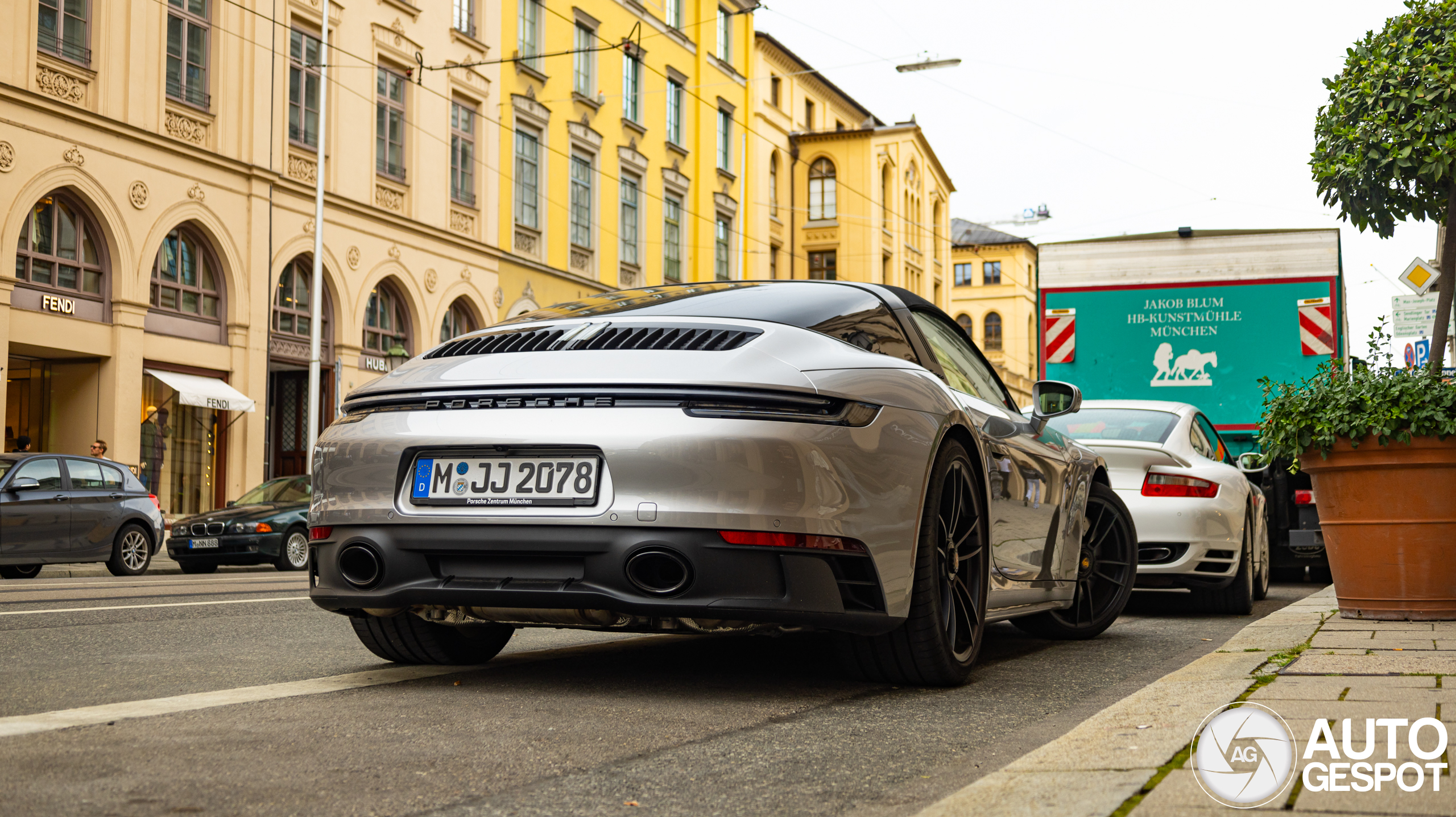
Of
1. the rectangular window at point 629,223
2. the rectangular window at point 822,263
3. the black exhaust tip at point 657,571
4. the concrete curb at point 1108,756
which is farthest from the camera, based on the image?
the rectangular window at point 822,263

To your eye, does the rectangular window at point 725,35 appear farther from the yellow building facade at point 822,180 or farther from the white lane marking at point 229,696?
the white lane marking at point 229,696

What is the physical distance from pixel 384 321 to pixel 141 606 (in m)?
21.2

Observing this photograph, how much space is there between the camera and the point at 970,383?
221 inches

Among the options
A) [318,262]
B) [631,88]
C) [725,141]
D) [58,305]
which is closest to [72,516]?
[58,305]

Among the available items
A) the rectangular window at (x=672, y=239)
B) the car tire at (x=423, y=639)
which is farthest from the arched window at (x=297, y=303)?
the car tire at (x=423, y=639)

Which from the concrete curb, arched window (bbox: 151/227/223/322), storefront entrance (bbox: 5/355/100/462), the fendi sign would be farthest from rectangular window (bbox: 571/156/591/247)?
the concrete curb

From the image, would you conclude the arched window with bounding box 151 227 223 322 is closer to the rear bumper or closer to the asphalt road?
the asphalt road

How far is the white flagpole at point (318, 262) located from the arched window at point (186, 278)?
1596 millimetres

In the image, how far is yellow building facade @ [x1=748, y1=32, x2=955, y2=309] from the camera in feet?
155

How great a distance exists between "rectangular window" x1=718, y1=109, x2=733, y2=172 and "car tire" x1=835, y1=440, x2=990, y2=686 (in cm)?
3896

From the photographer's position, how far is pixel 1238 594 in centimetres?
902

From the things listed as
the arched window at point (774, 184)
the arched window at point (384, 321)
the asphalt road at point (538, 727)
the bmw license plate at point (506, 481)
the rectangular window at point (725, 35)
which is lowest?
the asphalt road at point (538, 727)

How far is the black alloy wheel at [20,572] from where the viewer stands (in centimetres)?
1608

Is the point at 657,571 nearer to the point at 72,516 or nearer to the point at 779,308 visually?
the point at 779,308
